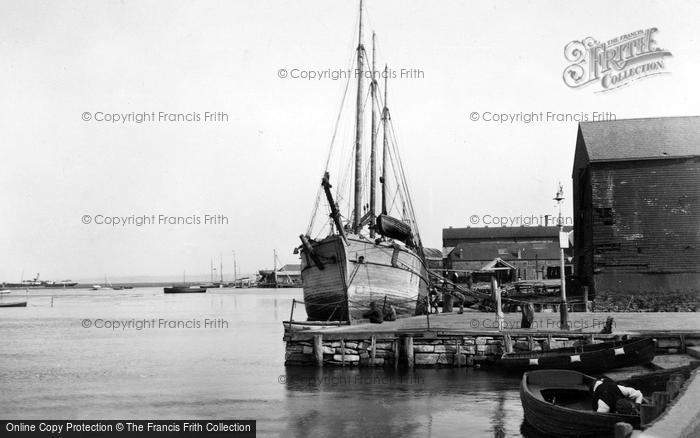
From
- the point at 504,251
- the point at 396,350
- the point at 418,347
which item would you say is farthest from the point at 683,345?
the point at 504,251

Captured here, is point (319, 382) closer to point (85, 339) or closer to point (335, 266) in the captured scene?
point (335, 266)

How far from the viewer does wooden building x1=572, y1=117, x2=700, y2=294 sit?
40688 millimetres

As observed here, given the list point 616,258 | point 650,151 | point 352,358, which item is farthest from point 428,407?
point 650,151

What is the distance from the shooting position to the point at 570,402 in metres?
13.5

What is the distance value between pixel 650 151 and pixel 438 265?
176 ft

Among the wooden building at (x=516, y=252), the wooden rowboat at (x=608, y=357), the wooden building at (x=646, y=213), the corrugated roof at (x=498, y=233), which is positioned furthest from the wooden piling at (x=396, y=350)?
the corrugated roof at (x=498, y=233)

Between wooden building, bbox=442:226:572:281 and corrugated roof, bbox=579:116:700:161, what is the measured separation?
122 feet

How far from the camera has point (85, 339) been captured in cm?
4153

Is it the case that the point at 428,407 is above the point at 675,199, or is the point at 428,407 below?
below

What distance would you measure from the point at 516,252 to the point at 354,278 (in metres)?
60.8

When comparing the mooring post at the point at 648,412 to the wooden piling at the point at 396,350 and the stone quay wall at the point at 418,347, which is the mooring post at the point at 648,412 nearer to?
the stone quay wall at the point at 418,347

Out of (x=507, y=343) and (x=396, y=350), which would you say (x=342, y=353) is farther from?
(x=507, y=343)

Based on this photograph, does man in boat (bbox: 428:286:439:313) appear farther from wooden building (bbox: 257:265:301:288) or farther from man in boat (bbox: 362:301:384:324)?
wooden building (bbox: 257:265:301:288)

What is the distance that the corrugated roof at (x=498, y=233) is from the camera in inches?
3745
